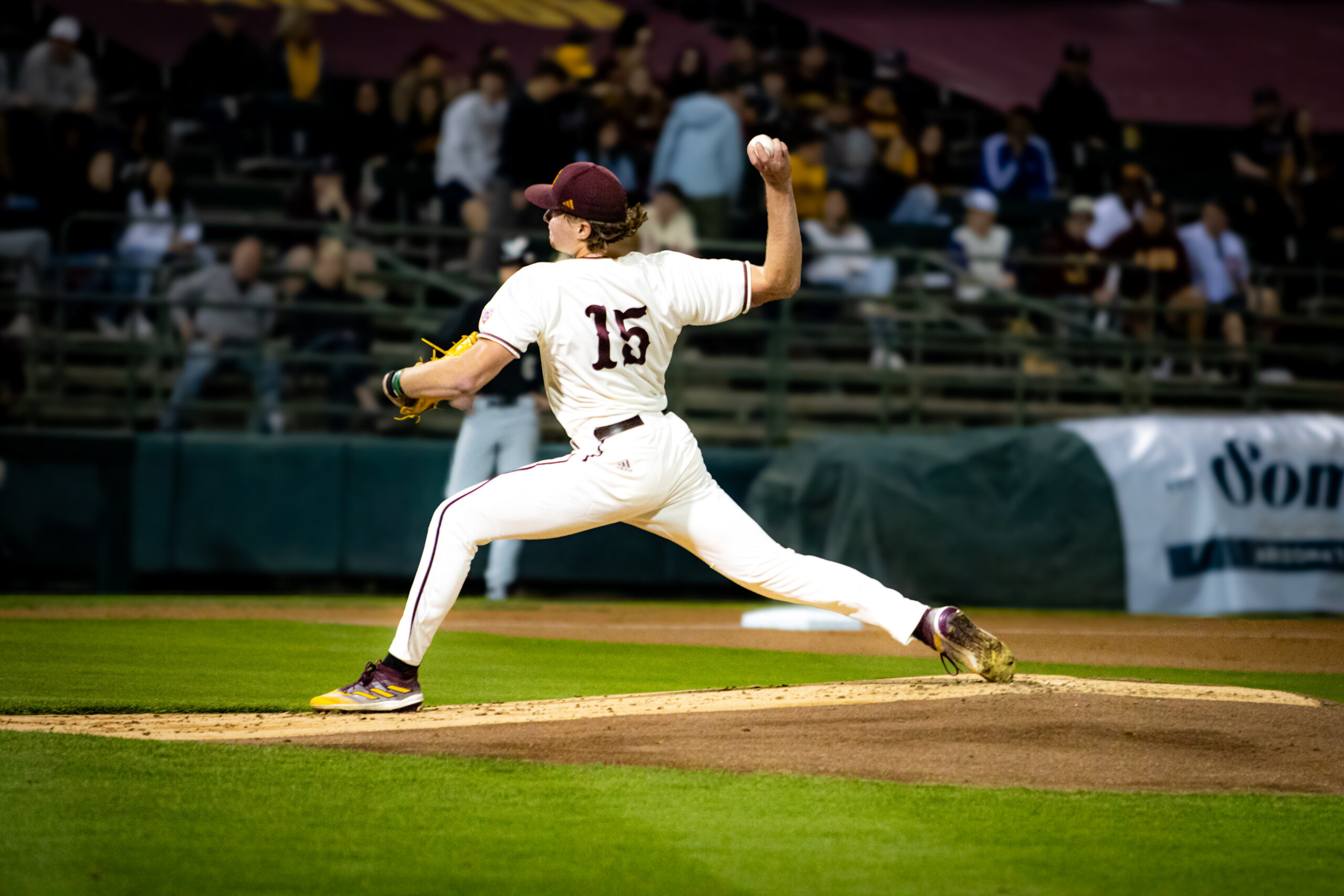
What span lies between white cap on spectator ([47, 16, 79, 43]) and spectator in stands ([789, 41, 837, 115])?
22.4 ft

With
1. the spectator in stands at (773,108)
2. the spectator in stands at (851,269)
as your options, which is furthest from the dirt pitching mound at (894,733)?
the spectator in stands at (773,108)

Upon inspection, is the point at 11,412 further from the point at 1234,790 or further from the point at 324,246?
the point at 1234,790

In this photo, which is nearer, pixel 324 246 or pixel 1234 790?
pixel 1234 790

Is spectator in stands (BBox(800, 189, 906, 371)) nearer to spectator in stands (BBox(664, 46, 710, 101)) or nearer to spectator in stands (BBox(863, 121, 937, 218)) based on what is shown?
spectator in stands (BBox(863, 121, 937, 218))

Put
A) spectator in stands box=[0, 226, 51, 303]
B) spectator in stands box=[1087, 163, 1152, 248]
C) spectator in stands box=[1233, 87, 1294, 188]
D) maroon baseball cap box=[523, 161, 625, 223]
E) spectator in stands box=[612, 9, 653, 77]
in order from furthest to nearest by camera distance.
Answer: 1. spectator in stands box=[1233, 87, 1294, 188]
2. spectator in stands box=[1087, 163, 1152, 248]
3. spectator in stands box=[612, 9, 653, 77]
4. spectator in stands box=[0, 226, 51, 303]
5. maroon baseball cap box=[523, 161, 625, 223]

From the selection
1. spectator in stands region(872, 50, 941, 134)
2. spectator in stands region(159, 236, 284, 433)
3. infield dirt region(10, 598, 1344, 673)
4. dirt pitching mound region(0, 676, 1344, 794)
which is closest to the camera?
dirt pitching mound region(0, 676, 1344, 794)

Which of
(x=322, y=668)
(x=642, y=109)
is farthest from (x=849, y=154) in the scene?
(x=322, y=668)

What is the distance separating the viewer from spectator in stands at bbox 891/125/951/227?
572 inches

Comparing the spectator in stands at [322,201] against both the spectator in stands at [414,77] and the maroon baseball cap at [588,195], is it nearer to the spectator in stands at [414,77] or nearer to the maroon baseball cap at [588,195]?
the spectator in stands at [414,77]

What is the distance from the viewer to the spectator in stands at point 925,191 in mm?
14539

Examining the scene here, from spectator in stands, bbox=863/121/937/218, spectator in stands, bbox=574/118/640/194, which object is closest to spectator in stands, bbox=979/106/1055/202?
spectator in stands, bbox=863/121/937/218

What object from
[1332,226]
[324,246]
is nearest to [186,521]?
[324,246]

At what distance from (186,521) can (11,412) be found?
154cm

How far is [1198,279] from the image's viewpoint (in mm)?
14398
